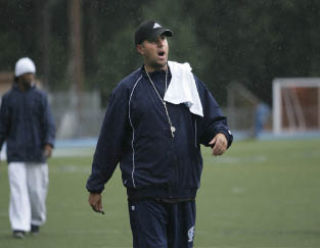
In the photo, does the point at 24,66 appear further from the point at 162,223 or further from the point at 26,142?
the point at 162,223

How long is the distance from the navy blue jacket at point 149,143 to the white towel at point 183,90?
0.18 ft

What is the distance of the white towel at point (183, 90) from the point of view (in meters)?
6.29

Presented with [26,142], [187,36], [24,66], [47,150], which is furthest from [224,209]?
[24,66]

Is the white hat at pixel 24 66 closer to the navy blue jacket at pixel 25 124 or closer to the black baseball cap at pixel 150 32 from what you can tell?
the navy blue jacket at pixel 25 124

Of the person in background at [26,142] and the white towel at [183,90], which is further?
the person in background at [26,142]

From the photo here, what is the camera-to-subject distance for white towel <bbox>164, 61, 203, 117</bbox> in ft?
20.6

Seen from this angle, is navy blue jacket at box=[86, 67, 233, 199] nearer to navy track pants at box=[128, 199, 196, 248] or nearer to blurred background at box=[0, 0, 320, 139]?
navy track pants at box=[128, 199, 196, 248]

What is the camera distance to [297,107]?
1847 inches

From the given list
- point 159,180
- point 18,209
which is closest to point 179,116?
point 159,180

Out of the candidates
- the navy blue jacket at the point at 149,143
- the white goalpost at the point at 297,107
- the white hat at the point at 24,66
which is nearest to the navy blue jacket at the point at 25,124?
the white hat at the point at 24,66

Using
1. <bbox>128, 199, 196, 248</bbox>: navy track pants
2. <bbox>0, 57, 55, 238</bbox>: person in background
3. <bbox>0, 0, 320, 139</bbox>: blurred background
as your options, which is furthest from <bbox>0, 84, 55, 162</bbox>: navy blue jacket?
<bbox>128, 199, 196, 248</bbox>: navy track pants

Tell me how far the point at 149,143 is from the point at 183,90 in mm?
416

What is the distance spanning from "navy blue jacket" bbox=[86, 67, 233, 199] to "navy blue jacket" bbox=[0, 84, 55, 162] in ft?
16.1

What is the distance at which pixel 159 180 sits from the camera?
20.7ft
